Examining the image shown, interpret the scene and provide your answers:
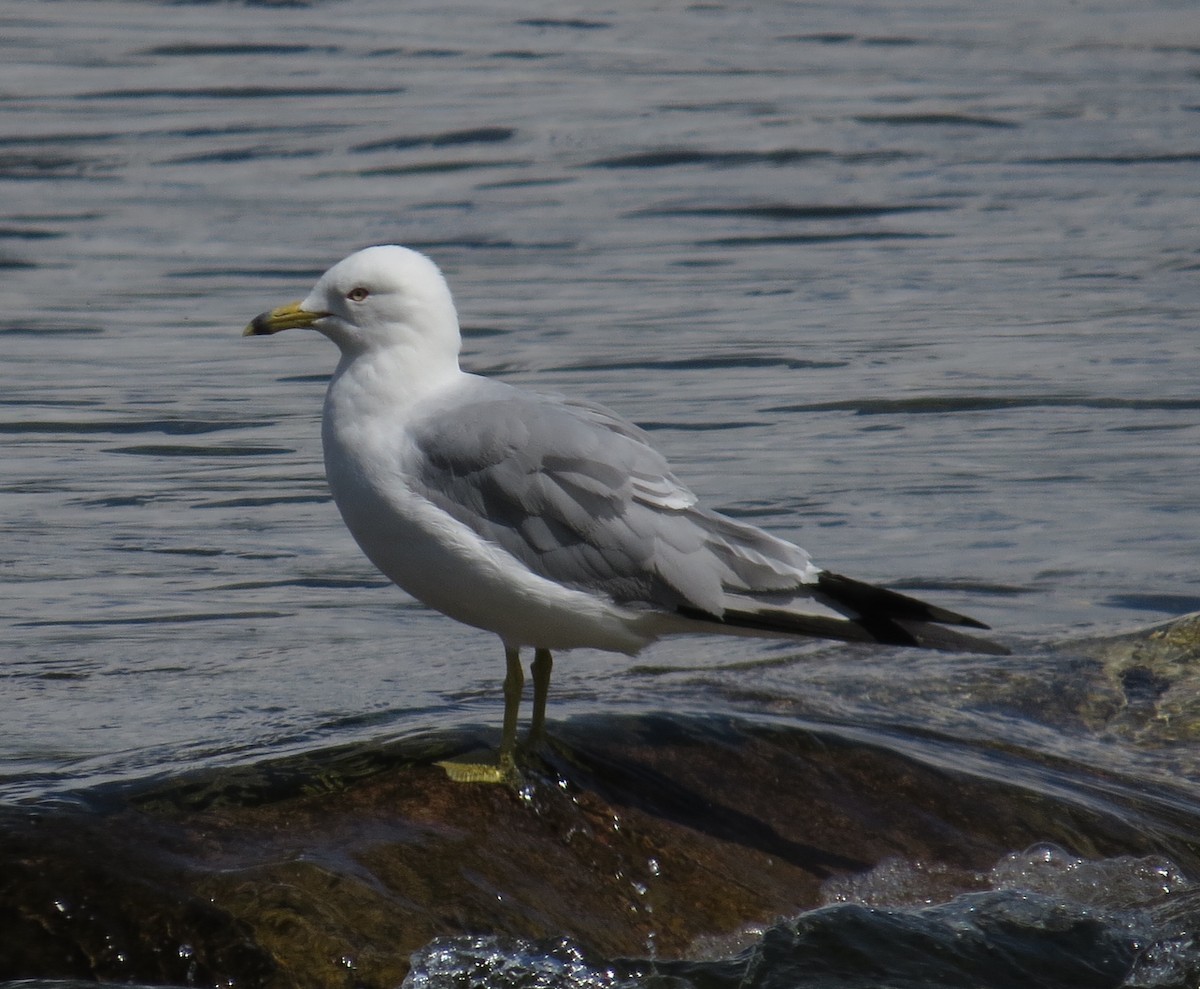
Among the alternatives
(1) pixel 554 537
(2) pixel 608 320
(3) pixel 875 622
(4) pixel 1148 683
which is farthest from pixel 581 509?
(2) pixel 608 320

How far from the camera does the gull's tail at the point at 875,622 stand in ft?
16.5

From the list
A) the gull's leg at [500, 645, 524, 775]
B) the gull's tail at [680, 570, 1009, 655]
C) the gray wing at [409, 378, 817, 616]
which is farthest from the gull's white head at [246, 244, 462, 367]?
the gull's tail at [680, 570, 1009, 655]

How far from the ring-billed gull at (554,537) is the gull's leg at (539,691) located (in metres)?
0.14

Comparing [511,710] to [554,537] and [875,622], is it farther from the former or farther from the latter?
[875,622]

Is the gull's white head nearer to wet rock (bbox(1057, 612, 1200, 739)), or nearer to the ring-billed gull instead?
the ring-billed gull

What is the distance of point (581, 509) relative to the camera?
16.7 ft

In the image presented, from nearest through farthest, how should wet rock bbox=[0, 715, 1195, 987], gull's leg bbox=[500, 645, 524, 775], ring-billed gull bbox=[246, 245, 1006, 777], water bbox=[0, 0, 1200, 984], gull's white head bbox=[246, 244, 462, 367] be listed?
wet rock bbox=[0, 715, 1195, 987] < ring-billed gull bbox=[246, 245, 1006, 777] < gull's leg bbox=[500, 645, 524, 775] < gull's white head bbox=[246, 244, 462, 367] < water bbox=[0, 0, 1200, 984]

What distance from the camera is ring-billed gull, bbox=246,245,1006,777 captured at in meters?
5.02

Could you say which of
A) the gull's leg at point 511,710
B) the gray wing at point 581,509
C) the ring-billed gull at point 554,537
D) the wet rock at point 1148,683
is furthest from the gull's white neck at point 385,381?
the wet rock at point 1148,683

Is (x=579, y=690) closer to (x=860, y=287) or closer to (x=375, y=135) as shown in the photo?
(x=860, y=287)

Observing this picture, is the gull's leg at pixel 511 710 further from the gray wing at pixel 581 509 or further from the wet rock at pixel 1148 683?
the wet rock at pixel 1148 683

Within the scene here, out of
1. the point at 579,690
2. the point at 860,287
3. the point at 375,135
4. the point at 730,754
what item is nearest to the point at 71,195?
the point at 375,135

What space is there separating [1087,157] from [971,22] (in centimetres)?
816

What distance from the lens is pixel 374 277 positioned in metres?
5.42
